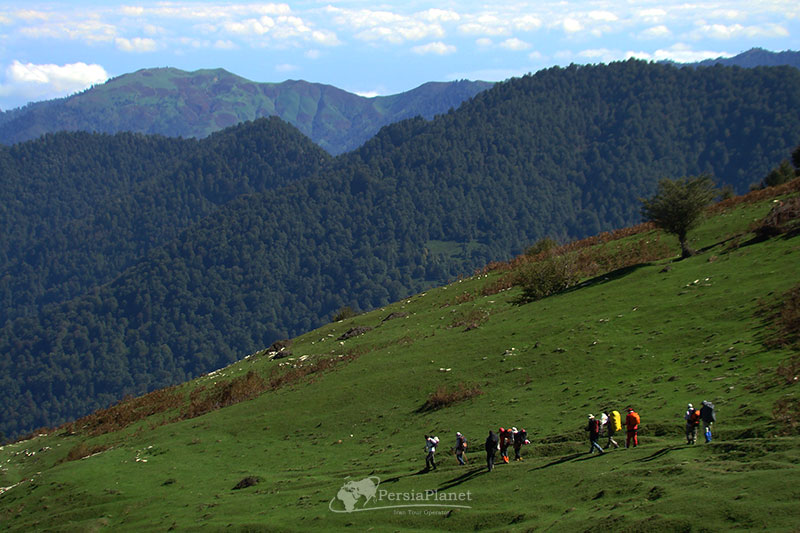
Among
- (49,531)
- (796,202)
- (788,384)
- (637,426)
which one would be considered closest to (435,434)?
(637,426)

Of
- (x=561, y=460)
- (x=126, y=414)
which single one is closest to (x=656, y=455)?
(x=561, y=460)

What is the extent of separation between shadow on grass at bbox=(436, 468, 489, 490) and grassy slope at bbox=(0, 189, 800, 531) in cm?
7

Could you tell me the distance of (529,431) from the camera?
2638 cm

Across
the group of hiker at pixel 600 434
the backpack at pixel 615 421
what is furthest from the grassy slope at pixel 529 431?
the backpack at pixel 615 421

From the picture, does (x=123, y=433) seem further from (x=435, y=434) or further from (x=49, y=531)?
(x=435, y=434)

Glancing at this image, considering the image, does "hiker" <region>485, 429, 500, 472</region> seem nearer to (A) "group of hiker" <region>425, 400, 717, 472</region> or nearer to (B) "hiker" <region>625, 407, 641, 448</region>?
(A) "group of hiker" <region>425, 400, 717, 472</region>

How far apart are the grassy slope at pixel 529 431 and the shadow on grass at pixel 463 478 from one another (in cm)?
7

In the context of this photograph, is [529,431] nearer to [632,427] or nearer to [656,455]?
[632,427]

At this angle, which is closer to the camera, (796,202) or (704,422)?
(704,422)

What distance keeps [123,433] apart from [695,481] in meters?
33.1

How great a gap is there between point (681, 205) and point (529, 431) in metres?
26.1

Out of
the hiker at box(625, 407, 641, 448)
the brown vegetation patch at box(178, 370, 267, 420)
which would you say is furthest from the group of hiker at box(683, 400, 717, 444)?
the brown vegetation patch at box(178, 370, 267, 420)

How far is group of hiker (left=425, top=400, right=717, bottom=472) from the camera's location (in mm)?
21531

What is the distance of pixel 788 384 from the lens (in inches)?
928
